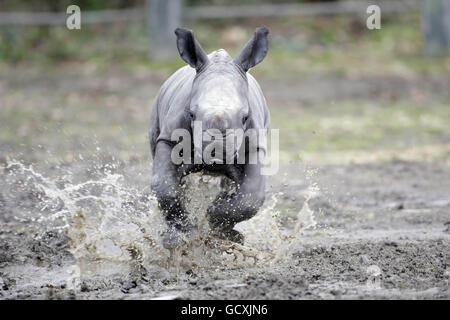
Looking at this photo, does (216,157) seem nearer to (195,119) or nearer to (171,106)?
(195,119)

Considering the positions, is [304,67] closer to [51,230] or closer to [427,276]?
[51,230]

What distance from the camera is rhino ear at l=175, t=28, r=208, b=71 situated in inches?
200

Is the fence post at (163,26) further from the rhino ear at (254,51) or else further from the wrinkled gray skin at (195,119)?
the rhino ear at (254,51)

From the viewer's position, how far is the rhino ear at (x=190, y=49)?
5070mm

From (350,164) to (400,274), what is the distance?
431cm

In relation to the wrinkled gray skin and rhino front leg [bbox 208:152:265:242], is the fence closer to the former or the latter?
the wrinkled gray skin

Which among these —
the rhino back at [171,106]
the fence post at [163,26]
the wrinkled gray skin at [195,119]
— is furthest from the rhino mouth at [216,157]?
the fence post at [163,26]

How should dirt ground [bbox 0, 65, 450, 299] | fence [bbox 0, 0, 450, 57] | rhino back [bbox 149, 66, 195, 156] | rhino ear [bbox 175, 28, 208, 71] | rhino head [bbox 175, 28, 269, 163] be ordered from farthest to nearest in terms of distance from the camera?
fence [bbox 0, 0, 450, 57] < rhino back [bbox 149, 66, 195, 156] < rhino ear [bbox 175, 28, 208, 71] < dirt ground [bbox 0, 65, 450, 299] < rhino head [bbox 175, 28, 269, 163]

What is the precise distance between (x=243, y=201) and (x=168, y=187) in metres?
0.53

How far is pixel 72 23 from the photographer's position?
56.6 ft

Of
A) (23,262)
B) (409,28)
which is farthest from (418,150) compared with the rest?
(409,28)

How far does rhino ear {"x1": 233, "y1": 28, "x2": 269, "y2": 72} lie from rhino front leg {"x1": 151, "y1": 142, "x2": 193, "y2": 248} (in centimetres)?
77

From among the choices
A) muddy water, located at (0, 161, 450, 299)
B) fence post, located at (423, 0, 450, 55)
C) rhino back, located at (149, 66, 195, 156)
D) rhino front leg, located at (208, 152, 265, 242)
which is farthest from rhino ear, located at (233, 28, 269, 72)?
fence post, located at (423, 0, 450, 55)

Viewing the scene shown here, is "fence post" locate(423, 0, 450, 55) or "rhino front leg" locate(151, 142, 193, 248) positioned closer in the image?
"rhino front leg" locate(151, 142, 193, 248)
